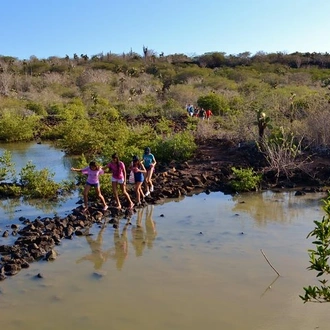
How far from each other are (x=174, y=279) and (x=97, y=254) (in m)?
1.92

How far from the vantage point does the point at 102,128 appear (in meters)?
22.2

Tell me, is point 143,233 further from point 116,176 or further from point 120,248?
point 116,176

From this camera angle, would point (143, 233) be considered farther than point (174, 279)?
Yes

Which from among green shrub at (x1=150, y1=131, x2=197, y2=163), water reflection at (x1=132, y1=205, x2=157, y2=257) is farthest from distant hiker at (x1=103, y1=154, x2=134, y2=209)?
green shrub at (x1=150, y1=131, x2=197, y2=163)

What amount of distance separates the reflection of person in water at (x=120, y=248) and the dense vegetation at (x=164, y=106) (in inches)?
242

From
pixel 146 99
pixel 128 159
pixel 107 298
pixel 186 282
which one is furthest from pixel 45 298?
pixel 146 99

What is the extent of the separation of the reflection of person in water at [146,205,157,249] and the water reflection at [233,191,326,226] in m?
2.19

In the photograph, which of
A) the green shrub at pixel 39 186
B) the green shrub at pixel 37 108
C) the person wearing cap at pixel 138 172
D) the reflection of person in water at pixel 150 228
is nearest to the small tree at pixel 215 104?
the green shrub at pixel 37 108

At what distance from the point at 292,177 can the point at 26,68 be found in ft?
175

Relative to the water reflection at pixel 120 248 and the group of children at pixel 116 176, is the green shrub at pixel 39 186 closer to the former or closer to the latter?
the group of children at pixel 116 176

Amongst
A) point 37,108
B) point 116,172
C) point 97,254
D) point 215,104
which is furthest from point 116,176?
point 37,108

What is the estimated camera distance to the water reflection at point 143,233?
993cm

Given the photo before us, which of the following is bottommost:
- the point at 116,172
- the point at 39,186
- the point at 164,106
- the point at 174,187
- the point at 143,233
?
the point at 143,233

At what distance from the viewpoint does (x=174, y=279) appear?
823 centimetres
